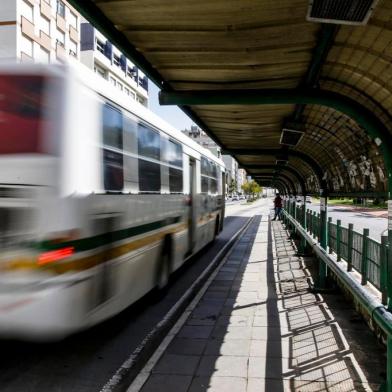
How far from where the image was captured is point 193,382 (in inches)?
200

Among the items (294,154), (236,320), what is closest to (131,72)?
(294,154)

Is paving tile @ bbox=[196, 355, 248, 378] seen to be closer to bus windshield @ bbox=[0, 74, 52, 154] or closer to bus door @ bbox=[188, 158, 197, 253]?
bus windshield @ bbox=[0, 74, 52, 154]

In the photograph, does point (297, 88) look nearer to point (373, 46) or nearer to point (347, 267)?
point (373, 46)

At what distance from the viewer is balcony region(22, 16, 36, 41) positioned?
37678 millimetres

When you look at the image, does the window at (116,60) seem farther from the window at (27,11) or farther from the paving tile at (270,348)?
the paving tile at (270,348)

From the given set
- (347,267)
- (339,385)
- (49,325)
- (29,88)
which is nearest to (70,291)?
(49,325)

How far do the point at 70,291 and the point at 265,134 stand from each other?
6.91 metres

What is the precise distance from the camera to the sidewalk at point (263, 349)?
507 cm

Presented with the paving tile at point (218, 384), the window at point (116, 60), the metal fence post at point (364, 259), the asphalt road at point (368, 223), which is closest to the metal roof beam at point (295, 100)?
the metal fence post at point (364, 259)

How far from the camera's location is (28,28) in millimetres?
38312

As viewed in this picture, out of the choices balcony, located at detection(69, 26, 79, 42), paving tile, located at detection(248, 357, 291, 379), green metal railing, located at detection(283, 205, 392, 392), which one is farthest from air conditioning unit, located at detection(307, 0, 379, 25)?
balcony, located at detection(69, 26, 79, 42)

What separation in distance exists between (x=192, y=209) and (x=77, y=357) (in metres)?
6.29

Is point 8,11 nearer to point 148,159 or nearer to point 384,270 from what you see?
point 148,159

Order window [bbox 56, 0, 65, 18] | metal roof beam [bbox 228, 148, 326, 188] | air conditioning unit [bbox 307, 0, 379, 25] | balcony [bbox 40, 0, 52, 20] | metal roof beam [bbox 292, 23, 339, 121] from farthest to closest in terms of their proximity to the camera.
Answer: window [bbox 56, 0, 65, 18], balcony [bbox 40, 0, 52, 20], metal roof beam [bbox 228, 148, 326, 188], metal roof beam [bbox 292, 23, 339, 121], air conditioning unit [bbox 307, 0, 379, 25]
